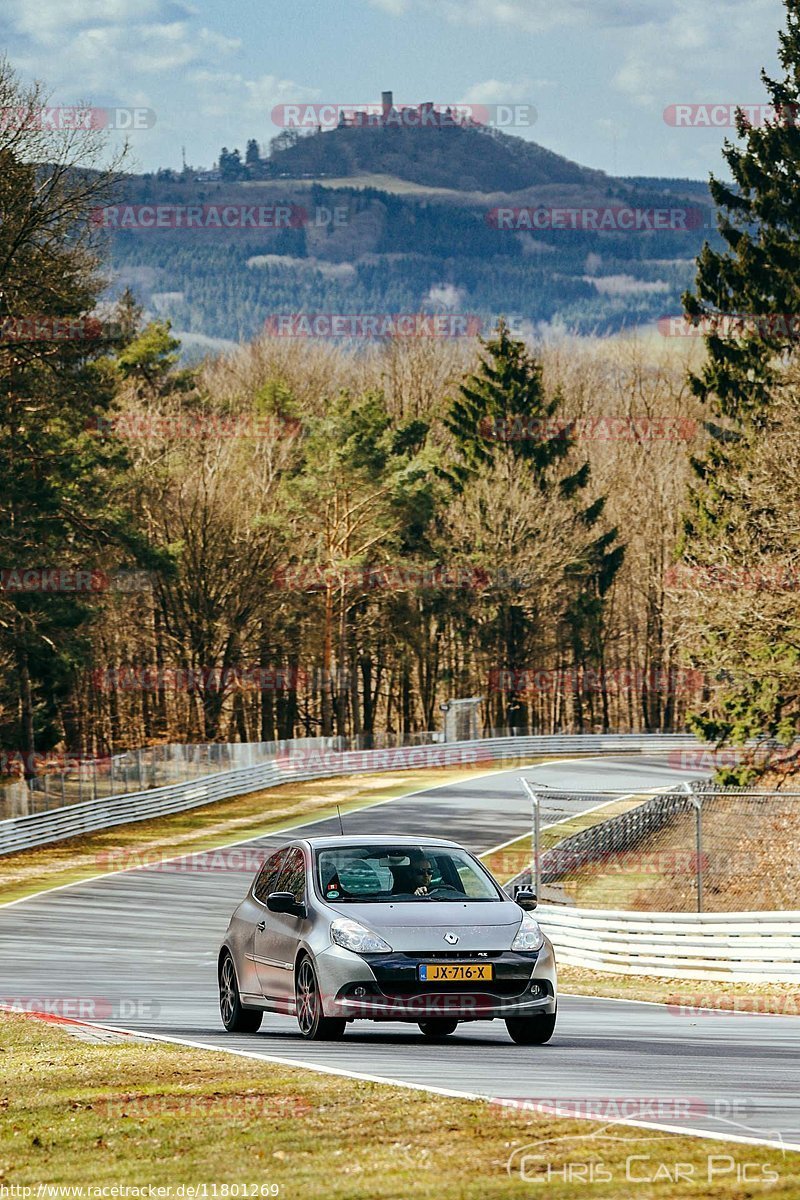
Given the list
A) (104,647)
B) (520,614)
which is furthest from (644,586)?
(104,647)

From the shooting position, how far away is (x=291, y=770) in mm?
59000

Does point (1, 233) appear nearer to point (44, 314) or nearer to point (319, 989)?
point (44, 314)

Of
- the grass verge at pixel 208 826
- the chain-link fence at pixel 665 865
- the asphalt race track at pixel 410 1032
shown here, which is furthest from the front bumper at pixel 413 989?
the grass verge at pixel 208 826

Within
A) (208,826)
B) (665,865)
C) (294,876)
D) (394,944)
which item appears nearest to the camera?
(394,944)

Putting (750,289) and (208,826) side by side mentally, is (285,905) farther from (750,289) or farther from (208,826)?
(750,289)

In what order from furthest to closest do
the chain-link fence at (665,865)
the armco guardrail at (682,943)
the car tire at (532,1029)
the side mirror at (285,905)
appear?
the chain-link fence at (665,865) < the armco guardrail at (682,943) < the side mirror at (285,905) < the car tire at (532,1029)

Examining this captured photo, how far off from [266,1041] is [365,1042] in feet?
2.64

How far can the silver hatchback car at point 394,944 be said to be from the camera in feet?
37.6

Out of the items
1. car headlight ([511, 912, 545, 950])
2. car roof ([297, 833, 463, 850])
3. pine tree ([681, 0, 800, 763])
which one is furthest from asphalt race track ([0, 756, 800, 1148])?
pine tree ([681, 0, 800, 763])

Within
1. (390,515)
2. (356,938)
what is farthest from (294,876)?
(390,515)

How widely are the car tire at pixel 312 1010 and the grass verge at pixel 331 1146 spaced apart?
5.34 ft

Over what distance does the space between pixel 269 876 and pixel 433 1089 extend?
173 inches

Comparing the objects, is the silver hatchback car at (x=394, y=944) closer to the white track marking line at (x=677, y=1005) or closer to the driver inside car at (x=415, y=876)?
the driver inside car at (x=415, y=876)

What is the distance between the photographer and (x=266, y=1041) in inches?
496
